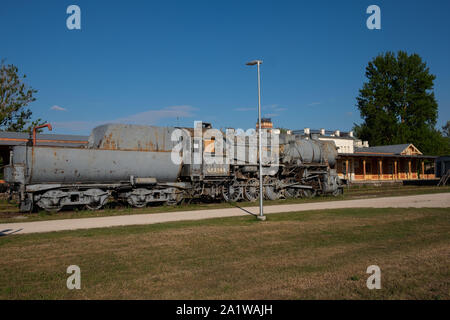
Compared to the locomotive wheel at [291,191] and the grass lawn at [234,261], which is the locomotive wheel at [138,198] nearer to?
the grass lawn at [234,261]

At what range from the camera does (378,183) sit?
44781mm

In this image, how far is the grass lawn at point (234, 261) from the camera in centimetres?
631

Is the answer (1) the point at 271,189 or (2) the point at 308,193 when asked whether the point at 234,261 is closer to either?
(1) the point at 271,189

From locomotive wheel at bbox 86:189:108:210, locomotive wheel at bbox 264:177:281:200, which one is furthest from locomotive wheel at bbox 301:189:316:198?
locomotive wheel at bbox 86:189:108:210

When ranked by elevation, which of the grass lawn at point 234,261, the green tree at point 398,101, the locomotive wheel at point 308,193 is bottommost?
the grass lawn at point 234,261

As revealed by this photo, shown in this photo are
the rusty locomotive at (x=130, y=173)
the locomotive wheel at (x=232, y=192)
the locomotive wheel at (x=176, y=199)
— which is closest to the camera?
the rusty locomotive at (x=130, y=173)

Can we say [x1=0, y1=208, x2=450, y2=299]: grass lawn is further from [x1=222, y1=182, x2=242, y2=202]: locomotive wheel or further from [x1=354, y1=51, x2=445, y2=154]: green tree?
[x1=354, y1=51, x2=445, y2=154]: green tree

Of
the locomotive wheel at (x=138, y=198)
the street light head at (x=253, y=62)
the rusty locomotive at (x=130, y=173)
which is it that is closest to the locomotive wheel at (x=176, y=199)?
the rusty locomotive at (x=130, y=173)

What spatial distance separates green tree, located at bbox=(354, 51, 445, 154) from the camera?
7112 cm

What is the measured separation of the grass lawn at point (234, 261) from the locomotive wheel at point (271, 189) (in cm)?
1107

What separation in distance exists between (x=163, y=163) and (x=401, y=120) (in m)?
66.7

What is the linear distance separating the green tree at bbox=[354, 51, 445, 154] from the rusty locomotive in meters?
53.7

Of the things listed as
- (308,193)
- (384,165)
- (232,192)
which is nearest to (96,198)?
(232,192)

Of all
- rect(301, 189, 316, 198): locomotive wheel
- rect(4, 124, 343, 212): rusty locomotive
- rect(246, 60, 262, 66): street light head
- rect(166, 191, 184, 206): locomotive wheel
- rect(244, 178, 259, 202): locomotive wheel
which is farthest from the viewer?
rect(301, 189, 316, 198): locomotive wheel
